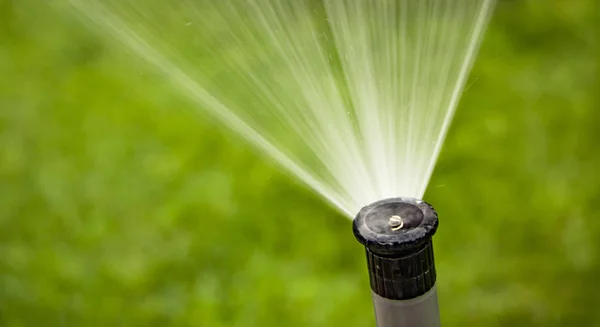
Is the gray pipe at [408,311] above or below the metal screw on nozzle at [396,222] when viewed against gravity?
below

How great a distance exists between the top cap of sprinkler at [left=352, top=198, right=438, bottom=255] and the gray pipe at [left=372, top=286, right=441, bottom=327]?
0.05m

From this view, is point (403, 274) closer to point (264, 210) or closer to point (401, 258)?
point (401, 258)

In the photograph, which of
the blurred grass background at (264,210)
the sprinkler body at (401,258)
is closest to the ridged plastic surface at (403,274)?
the sprinkler body at (401,258)

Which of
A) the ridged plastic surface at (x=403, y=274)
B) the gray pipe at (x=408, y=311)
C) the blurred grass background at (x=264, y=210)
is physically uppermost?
the blurred grass background at (x=264, y=210)

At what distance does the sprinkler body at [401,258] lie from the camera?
429 millimetres

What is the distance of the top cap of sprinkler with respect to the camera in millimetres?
423

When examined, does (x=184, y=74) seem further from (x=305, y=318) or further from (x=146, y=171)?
(x=305, y=318)

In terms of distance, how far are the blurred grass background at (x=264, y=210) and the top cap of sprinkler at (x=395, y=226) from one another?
0.33 m

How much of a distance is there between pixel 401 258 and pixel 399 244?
0.8 inches

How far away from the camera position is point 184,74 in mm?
943

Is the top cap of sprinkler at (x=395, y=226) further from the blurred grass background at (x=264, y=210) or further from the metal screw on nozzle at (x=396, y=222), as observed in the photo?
the blurred grass background at (x=264, y=210)

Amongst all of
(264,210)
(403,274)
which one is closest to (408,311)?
(403,274)

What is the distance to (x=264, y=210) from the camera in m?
0.83

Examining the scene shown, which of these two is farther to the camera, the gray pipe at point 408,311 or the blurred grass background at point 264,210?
the blurred grass background at point 264,210
